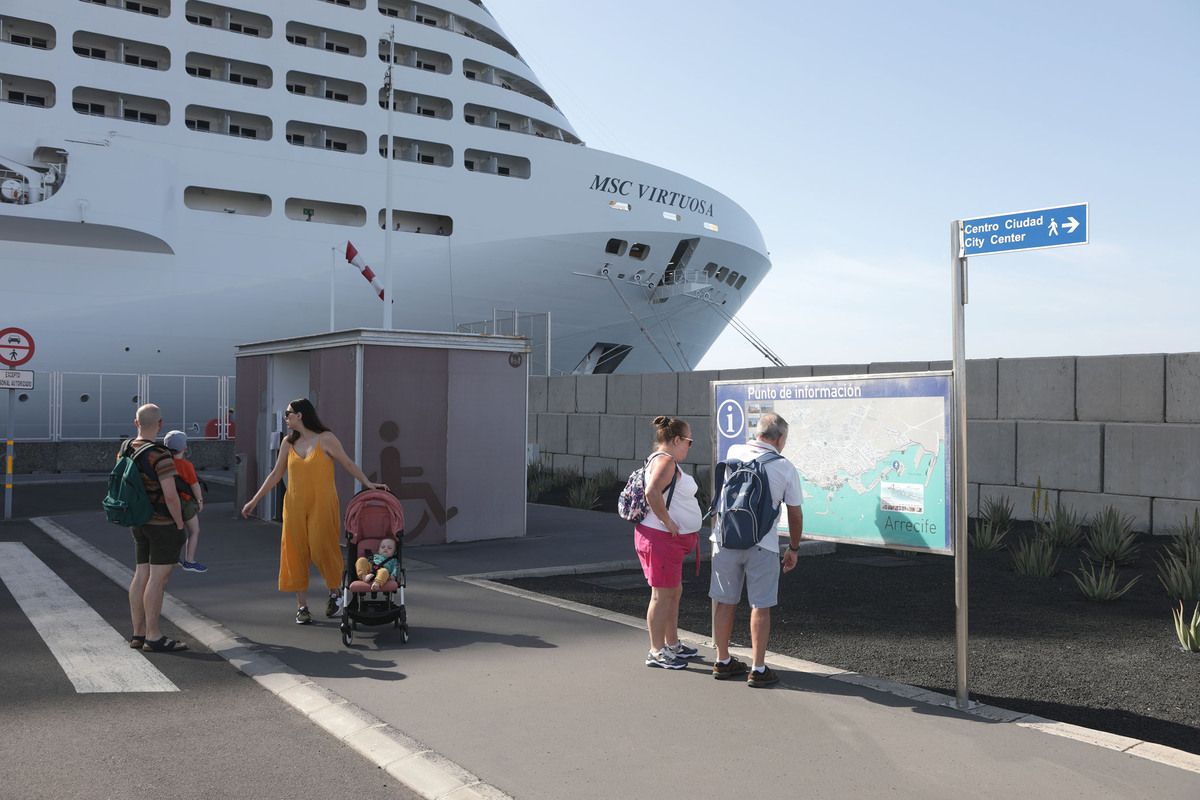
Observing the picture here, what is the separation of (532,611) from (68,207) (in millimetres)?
19560

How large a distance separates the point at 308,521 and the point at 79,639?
1.66m

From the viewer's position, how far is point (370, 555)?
7.05 m

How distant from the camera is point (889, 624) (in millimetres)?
7406

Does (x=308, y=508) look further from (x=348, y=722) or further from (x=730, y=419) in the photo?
(x=730, y=419)

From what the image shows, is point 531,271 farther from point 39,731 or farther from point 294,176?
point 39,731

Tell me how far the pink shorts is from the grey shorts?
0.85ft

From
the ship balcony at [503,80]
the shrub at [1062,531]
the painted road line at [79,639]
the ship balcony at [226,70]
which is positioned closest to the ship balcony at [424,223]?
the ship balcony at [226,70]

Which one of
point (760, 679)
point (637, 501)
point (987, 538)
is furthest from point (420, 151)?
point (760, 679)

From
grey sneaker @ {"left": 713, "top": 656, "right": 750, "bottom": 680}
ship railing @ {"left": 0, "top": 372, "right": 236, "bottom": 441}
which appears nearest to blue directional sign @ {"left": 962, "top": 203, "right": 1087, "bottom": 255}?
grey sneaker @ {"left": 713, "top": 656, "right": 750, "bottom": 680}

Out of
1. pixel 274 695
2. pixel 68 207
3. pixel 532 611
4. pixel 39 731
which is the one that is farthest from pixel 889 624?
pixel 68 207

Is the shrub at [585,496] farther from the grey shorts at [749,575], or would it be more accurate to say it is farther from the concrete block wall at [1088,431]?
the grey shorts at [749,575]

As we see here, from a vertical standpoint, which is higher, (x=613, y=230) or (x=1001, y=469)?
(x=613, y=230)

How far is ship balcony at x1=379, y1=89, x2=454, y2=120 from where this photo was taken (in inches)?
1141

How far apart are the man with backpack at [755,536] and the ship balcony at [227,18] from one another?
1007 inches
